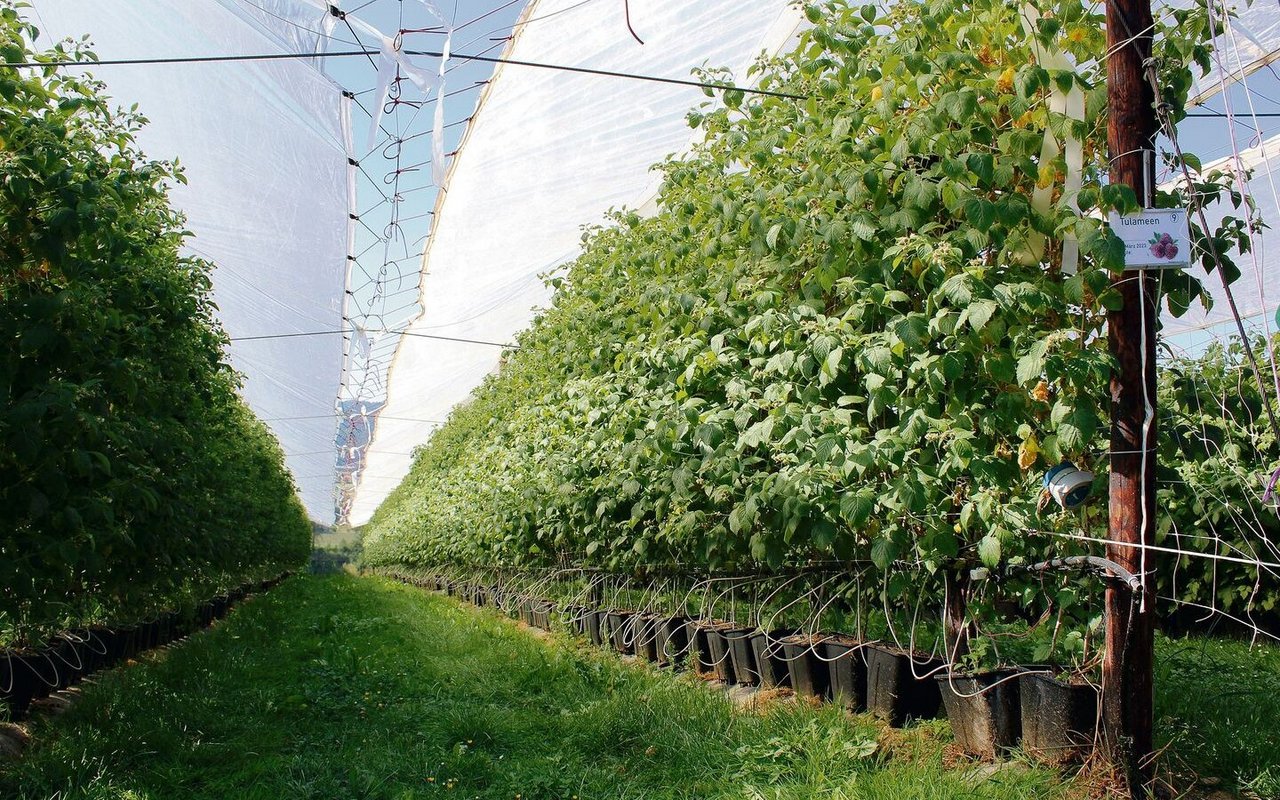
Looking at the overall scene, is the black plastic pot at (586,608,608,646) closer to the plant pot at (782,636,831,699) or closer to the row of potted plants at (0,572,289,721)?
the plant pot at (782,636,831,699)

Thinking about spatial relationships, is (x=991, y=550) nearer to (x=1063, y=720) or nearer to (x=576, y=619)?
(x=1063, y=720)

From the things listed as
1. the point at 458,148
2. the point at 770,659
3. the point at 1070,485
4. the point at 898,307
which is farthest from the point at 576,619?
the point at 458,148

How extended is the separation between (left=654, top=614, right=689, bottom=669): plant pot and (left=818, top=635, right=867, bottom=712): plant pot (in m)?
1.83

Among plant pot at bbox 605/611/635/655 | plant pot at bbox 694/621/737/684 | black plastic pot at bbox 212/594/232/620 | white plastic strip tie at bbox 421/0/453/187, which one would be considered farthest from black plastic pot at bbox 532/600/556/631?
black plastic pot at bbox 212/594/232/620

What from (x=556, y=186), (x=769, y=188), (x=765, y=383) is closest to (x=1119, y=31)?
(x=769, y=188)

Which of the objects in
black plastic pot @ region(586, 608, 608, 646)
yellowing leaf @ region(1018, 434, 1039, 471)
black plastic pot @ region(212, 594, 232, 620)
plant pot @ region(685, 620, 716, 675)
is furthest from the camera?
black plastic pot @ region(212, 594, 232, 620)

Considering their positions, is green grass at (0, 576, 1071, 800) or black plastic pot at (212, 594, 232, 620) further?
black plastic pot at (212, 594, 232, 620)

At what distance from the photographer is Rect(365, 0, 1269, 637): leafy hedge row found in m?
2.63

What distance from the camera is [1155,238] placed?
2.39 meters

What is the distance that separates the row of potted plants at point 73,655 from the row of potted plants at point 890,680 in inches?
132

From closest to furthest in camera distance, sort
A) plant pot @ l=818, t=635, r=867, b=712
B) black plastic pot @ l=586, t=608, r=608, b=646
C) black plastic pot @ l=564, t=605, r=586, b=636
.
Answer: plant pot @ l=818, t=635, r=867, b=712 → black plastic pot @ l=586, t=608, r=608, b=646 → black plastic pot @ l=564, t=605, r=586, b=636

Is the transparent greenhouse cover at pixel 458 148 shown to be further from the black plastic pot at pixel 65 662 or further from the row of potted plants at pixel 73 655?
the black plastic pot at pixel 65 662

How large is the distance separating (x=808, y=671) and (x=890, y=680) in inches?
24.7

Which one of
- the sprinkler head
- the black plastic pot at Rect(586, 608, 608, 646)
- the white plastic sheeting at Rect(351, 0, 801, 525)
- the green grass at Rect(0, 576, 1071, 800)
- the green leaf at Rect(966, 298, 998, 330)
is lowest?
the green grass at Rect(0, 576, 1071, 800)
